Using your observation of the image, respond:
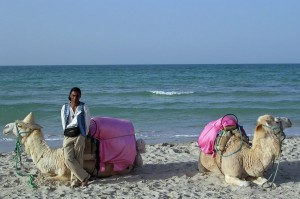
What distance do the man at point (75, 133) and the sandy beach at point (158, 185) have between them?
213 mm

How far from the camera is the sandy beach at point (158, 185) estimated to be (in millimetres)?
6020

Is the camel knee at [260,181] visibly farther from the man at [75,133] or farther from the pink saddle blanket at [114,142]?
the man at [75,133]

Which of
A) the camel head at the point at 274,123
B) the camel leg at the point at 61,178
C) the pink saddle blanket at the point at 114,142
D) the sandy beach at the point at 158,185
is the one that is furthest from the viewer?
the pink saddle blanket at the point at 114,142

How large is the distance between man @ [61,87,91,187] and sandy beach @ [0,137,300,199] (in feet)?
0.70

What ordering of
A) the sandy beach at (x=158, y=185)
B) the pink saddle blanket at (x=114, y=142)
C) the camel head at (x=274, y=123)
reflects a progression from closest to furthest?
the sandy beach at (x=158, y=185) → the camel head at (x=274, y=123) → the pink saddle blanket at (x=114, y=142)

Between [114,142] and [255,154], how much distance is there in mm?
1937

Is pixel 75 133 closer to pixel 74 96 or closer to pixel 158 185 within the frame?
pixel 74 96

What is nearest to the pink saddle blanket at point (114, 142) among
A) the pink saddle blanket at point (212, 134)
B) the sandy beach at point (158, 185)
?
the sandy beach at point (158, 185)

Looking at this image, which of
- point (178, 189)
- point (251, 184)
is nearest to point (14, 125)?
point (178, 189)

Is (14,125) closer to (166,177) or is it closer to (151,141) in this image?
(166,177)

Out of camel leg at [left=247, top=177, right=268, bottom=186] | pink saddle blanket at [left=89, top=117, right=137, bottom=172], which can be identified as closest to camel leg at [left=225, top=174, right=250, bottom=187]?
camel leg at [left=247, top=177, right=268, bottom=186]

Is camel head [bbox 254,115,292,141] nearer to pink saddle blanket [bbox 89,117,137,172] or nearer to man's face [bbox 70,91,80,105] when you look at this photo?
pink saddle blanket [bbox 89,117,137,172]

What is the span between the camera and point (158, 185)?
6508mm

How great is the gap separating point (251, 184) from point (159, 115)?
10.3 meters
